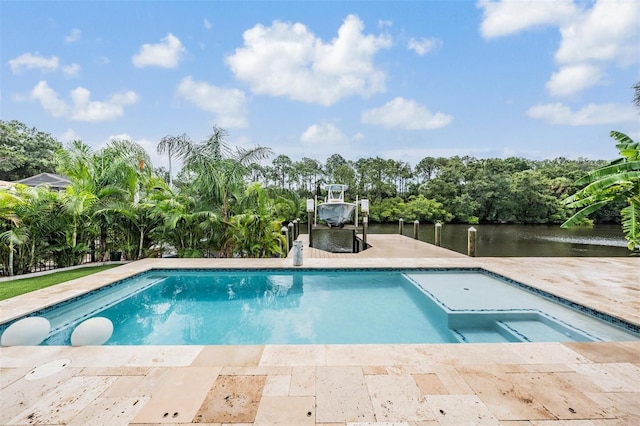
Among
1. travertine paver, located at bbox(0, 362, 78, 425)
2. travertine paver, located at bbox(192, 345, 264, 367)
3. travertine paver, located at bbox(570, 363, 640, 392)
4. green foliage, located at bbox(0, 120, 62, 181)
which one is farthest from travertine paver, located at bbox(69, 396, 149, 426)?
green foliage, located at bbox(0, 120, 62, 181)

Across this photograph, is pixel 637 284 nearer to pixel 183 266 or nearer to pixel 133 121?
pixel 183 266

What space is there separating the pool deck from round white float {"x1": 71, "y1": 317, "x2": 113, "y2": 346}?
10 centimetres

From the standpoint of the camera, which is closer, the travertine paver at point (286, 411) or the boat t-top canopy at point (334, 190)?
the travertine paver at point (286, 411)

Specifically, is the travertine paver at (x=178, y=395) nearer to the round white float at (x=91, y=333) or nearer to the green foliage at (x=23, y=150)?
the round white float at (x=91, y=333)

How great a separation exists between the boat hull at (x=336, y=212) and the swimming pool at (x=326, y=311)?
5452mm

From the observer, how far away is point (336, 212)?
39.4 feet

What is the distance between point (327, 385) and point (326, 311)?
2.72 metres

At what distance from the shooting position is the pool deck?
6.31 ft

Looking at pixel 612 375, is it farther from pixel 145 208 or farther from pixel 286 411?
pixel 145 208

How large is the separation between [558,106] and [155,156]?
25.8 metres

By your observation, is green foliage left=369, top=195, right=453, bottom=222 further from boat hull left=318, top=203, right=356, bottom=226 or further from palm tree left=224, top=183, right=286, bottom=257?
palm tree left=224, top=183, right=286, bottom=257

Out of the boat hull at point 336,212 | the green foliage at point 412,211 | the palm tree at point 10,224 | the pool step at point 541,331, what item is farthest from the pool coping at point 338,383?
the green foliage at point 412,211

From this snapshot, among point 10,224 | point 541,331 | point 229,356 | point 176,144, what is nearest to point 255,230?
point 176,144

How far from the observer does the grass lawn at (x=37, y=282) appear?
458cm
